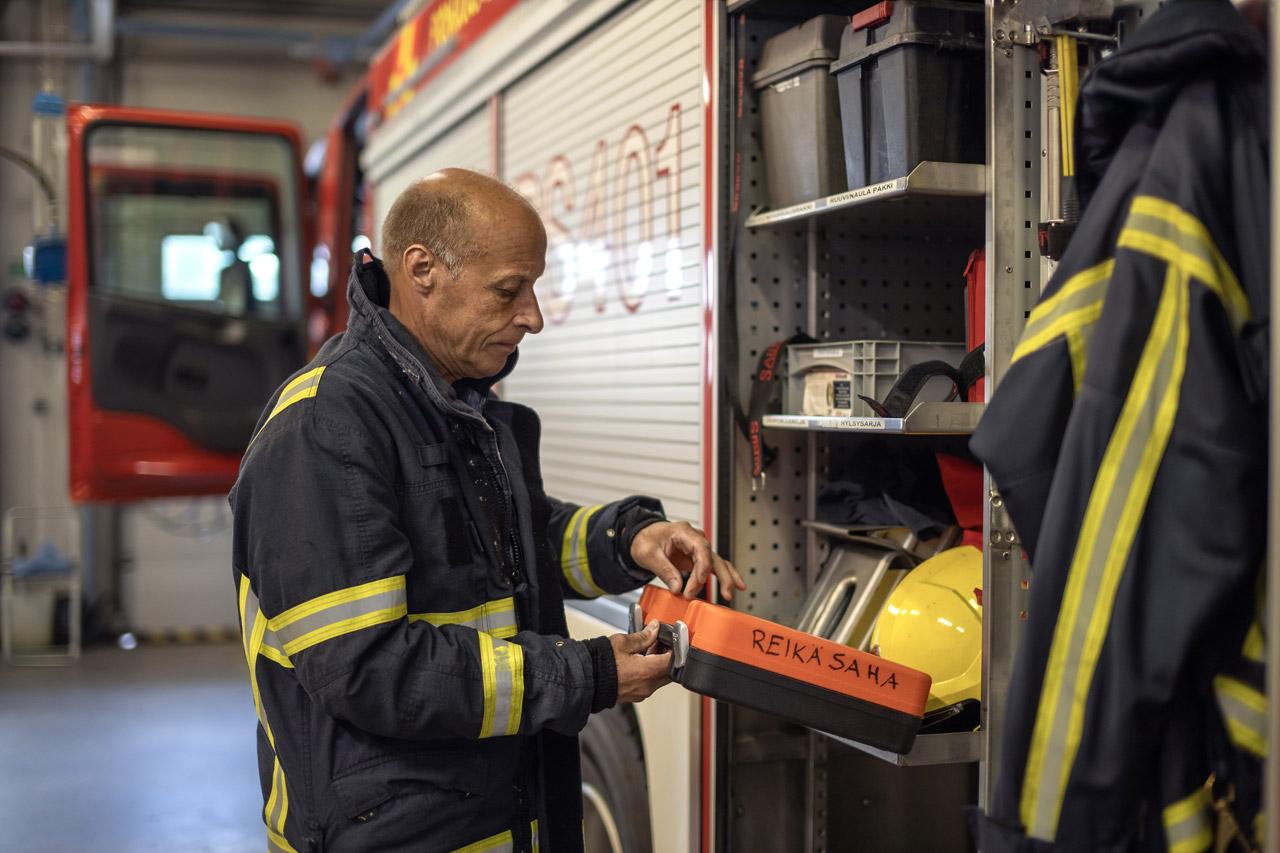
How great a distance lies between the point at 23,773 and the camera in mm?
5770

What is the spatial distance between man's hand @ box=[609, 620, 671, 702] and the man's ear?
0.68 metres

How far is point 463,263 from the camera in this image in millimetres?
2141

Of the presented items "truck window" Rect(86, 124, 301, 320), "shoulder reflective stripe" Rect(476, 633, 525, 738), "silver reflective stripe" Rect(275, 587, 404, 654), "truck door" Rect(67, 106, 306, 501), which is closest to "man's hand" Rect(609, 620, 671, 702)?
"shoulder reflective stripe" Rect(476, 633, 525, 738)

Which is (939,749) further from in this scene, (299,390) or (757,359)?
(299,390)

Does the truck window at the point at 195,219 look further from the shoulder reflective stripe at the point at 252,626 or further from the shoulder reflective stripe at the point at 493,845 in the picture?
the shoulder reflective stripe at the point at 493,845

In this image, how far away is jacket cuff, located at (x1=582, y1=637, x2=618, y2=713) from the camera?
199 cm

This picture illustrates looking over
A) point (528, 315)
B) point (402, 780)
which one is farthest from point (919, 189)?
point (402, 780)

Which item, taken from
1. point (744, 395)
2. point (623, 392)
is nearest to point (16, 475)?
point (623, 392)

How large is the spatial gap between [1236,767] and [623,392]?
82.4 inches

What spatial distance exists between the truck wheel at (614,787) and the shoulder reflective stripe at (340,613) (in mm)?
1522

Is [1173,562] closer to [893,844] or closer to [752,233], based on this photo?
[752,233]

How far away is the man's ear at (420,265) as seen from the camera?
2.14 m

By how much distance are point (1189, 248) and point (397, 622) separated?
1204mm

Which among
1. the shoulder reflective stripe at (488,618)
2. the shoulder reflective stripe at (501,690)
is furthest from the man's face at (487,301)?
the shoulder reflective stripe at (501,690)
